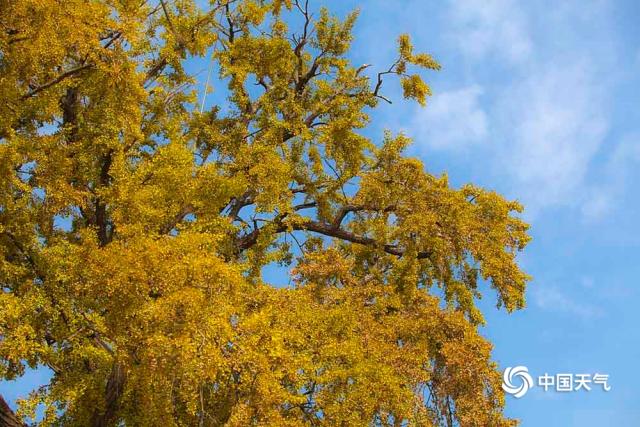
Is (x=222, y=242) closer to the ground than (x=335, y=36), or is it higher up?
closer to the ground

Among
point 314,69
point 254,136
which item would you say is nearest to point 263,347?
point 254,136

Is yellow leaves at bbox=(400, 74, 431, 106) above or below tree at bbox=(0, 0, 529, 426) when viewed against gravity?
above

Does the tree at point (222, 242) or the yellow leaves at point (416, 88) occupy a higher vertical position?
the yellow leaves at point (416, 88)

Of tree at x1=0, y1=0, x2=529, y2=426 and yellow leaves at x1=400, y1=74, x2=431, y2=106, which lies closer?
tree at x1=0, y1=0, x2=529, y2=426

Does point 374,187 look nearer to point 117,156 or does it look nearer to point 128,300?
point 117,156

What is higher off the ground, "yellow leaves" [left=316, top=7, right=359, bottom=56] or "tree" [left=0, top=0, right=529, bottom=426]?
"yellow leaves" [left=316, top=7, right=359, bottom=56]

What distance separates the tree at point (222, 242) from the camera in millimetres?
8375

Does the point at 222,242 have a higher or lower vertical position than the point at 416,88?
lower

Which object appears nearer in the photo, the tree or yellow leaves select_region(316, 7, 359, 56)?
the tree

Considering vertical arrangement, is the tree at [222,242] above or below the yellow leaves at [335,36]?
below

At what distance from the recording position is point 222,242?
12.4m

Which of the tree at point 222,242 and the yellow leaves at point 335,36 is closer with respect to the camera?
the tree at point 222,242

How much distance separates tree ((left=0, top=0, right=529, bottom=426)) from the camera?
27.5 ft

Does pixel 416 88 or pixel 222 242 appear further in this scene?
pixel 416 88
